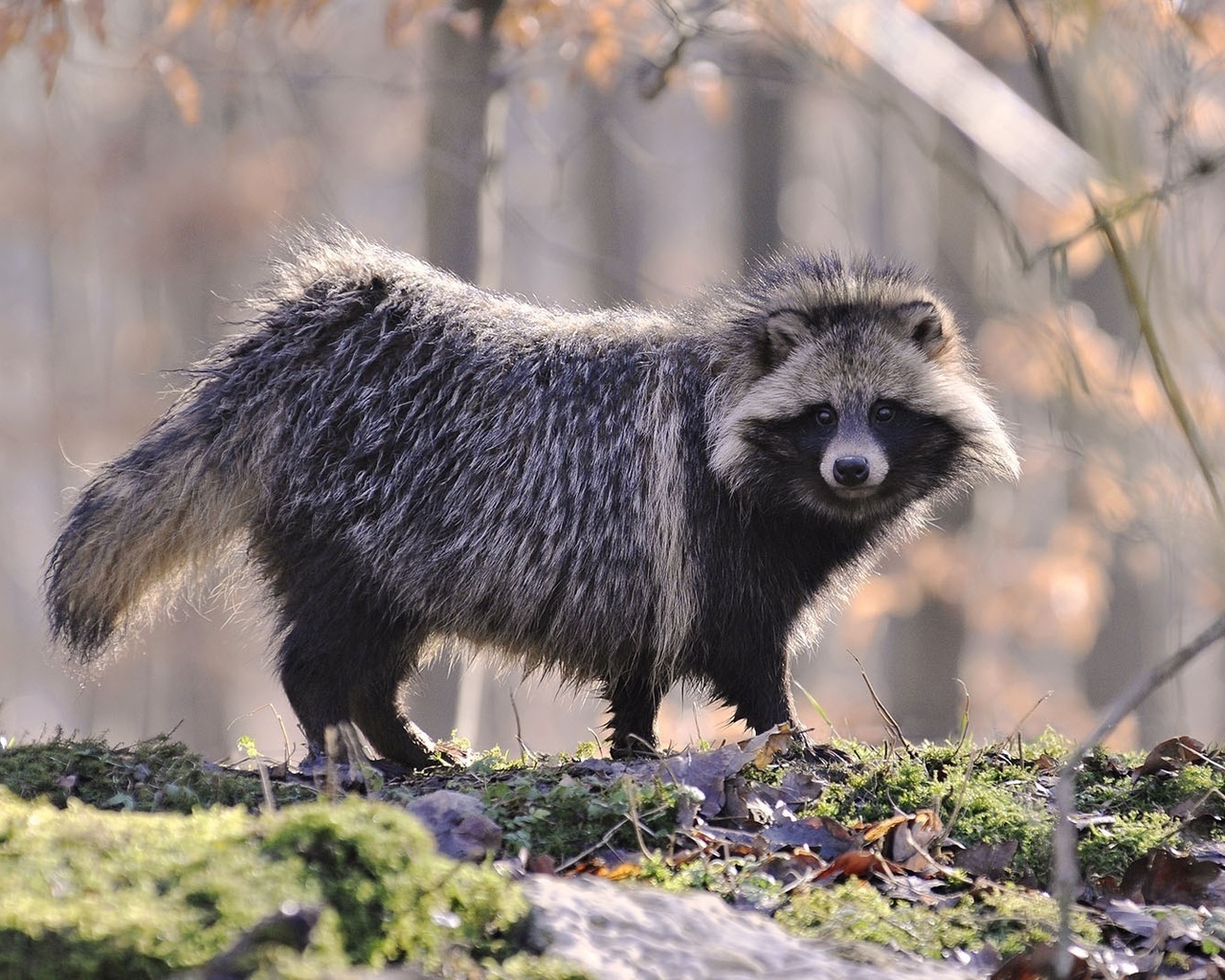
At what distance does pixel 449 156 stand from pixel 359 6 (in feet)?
7.36

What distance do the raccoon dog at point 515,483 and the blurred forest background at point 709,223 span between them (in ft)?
1.78

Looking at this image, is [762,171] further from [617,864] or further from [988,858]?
[617,864]

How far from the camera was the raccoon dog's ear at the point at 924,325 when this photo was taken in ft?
20.2

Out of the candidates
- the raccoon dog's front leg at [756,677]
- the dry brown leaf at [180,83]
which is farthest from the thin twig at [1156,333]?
the dry brown leaf at [180,83]

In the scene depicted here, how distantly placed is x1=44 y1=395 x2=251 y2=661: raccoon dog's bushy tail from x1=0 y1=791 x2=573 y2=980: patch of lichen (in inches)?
120

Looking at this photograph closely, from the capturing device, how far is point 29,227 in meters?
19.3

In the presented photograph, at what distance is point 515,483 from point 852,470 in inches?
58.2

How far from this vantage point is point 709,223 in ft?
99.9

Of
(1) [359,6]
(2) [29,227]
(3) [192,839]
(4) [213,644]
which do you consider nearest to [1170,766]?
(3) [192,839]

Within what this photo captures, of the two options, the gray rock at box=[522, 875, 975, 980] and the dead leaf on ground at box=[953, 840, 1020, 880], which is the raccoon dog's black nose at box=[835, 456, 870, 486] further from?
the gray rock at box=[522, 875, 975, 980]

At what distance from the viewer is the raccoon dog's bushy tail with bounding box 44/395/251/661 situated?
5926 millimetres

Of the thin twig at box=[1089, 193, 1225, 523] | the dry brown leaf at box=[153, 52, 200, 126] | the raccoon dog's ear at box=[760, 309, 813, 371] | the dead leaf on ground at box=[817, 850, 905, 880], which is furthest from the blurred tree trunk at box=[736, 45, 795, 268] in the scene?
the dead leaf on ground at box=[817, 850, 905, 880]

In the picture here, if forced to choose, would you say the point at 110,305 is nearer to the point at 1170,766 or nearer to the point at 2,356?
the point at 2,356

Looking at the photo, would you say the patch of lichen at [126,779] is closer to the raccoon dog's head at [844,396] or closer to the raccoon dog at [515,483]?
the raccoon dog at [515,483]
